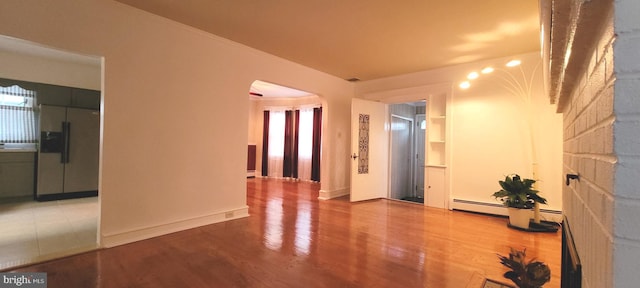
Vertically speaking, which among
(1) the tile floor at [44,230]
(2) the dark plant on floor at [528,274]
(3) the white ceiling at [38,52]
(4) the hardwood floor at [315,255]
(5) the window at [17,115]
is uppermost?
(3) the white ceiling at [38,52]

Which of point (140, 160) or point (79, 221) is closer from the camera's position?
point (140, 160)

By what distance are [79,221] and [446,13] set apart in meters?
5.16

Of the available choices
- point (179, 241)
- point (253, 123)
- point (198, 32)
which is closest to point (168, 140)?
point (179, 241)

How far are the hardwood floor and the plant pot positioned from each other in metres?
0.17

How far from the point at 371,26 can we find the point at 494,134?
106 inches

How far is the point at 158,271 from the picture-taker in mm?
2223

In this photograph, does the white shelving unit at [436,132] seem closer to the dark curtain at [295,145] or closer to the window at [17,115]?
the dark curtain at [295,145]

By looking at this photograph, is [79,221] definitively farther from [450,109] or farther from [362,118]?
[450,109]

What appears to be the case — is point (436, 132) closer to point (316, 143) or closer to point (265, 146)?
point (316, 143)

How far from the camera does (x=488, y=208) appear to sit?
4.26 metres

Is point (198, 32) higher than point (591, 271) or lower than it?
higher

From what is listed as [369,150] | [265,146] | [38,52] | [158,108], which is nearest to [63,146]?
[38,52]

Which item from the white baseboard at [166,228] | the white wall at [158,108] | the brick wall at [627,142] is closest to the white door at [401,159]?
the white wall at [158,108]

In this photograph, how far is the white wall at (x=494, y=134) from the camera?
382 cm
